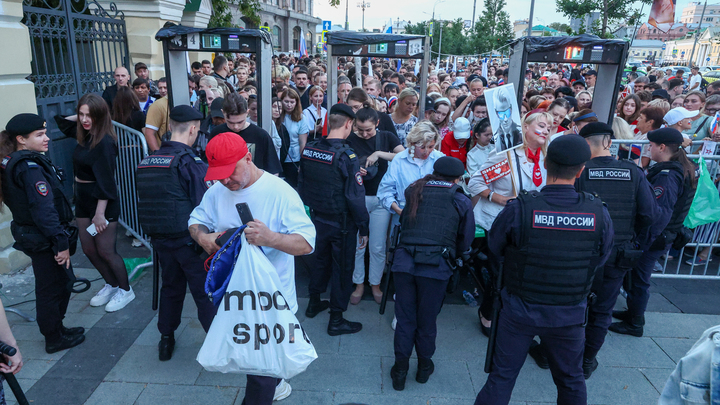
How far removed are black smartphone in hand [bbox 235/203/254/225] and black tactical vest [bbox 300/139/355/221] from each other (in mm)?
1511

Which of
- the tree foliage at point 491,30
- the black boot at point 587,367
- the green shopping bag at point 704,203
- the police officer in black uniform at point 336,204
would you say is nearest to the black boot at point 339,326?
the police officer in black uniform at point 336,204

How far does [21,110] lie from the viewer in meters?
5.31

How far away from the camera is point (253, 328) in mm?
2492

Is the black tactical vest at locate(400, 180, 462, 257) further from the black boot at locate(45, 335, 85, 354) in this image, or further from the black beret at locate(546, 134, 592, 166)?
the black boot at locate(45, 335, 85, 354)

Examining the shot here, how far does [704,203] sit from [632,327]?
179 cm

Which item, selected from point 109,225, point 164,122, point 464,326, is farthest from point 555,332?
point 164,122

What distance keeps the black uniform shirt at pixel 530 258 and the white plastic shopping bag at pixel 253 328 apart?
137 cm

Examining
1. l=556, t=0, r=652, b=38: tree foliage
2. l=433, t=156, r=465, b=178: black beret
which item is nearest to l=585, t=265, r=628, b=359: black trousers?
l=433, t=156, r=465, b=178: black beret

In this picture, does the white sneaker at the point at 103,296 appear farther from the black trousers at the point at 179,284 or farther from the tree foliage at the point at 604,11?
the tree foliage at the point at 604,11

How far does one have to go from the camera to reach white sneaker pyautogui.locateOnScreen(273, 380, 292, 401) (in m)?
3.30

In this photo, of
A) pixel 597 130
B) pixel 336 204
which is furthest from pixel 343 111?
pixel 597 130

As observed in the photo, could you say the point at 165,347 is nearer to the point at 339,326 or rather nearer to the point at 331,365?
the point at 331,365

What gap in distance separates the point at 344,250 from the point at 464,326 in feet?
4.58

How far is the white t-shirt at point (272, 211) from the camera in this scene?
2.63 metres
